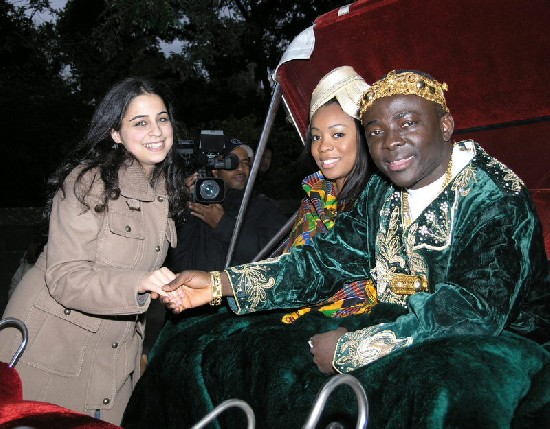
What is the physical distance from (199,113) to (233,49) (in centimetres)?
402

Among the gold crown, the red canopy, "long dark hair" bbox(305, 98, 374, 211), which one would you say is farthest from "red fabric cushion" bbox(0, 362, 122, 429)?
the red canopy

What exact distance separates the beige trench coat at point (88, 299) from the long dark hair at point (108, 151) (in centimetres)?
4

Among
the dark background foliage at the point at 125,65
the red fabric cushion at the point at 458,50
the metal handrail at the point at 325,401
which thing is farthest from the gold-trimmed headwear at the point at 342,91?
the dark background foliage at the point at 125,65

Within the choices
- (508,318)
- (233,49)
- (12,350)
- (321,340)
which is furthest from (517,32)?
(233,49)

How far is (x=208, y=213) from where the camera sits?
3.43 m

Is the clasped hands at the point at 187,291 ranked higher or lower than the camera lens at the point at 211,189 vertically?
lower

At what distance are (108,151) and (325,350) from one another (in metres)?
1.21

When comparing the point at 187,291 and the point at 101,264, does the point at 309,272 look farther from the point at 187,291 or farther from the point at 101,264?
the point at 101,264

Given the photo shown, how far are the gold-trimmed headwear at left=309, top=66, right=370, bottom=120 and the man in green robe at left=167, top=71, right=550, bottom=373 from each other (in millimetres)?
360

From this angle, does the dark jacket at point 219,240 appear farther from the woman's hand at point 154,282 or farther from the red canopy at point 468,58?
the woman's hand at point 154,282

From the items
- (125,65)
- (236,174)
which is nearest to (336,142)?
(236,174)

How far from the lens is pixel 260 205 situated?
3.59 metres

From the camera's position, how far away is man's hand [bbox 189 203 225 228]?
3426 mm

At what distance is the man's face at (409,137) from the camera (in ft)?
6.34
